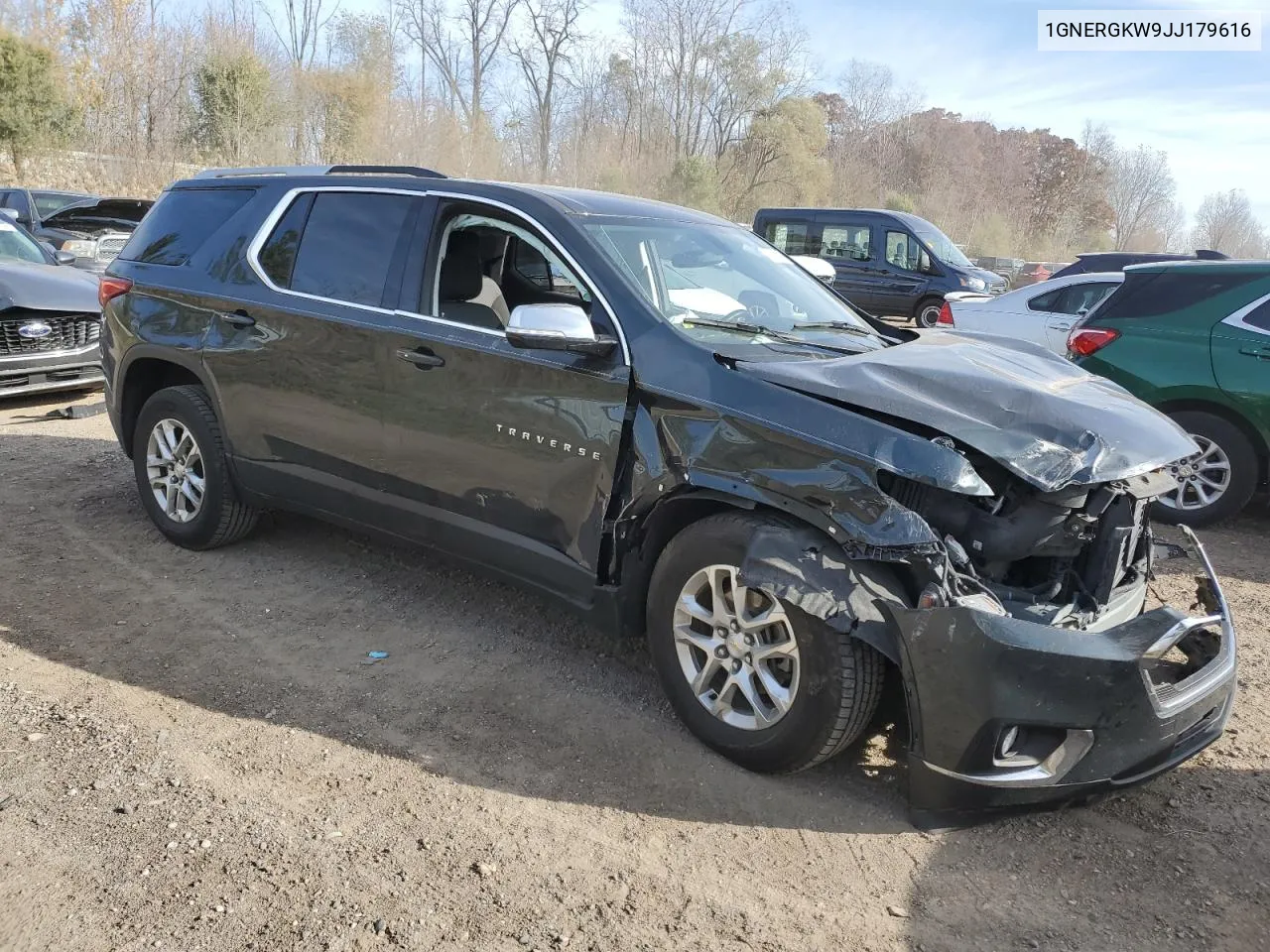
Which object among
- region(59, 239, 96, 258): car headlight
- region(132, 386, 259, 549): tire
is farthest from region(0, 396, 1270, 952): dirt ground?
region(59, 239, 96, 258): car headlight

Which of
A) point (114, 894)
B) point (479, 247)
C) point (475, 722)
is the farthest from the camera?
point (479, 247)

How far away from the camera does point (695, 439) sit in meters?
3.17

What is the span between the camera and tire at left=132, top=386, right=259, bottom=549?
15.7 ft

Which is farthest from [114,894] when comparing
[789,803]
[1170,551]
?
[1170,551]

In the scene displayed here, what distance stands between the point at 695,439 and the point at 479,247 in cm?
150

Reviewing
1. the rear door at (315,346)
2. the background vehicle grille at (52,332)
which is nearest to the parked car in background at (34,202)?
the background vehicle grille at (52,332)

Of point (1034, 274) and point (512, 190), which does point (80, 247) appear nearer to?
point (512, 190)

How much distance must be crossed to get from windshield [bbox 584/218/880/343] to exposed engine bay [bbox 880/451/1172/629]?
1027 millimetres

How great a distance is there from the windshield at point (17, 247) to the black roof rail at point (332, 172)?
5.12m

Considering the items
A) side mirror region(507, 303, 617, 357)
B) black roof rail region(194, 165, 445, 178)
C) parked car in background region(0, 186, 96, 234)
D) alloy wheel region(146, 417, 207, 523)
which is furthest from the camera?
parked car in background region(0, 186, 96, 234)

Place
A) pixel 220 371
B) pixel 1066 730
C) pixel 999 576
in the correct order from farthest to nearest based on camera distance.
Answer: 1. pixel 220 371
2. pixel 999 576
3. pixel 1066 730

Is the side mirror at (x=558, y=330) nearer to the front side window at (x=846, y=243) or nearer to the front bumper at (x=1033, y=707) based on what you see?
the front bumper at (x=1033, y=707)

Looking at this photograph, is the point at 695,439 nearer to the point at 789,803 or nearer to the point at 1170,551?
the point at 789,803

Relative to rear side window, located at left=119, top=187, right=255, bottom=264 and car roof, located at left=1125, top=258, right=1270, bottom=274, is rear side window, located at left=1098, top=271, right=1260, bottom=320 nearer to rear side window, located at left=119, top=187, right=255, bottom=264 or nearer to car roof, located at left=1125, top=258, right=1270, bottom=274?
car roof, located at left=1125, top=258, right=1270, bottom=274
